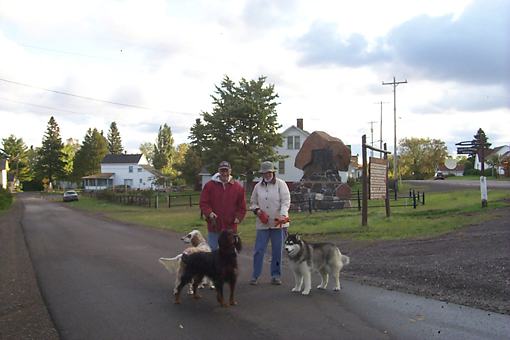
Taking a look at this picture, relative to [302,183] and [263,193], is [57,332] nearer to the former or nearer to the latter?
[263,193]

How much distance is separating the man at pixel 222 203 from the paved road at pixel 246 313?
1036 mm

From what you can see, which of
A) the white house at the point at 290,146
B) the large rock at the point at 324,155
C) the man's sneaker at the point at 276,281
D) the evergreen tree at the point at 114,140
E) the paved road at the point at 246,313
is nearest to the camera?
the paved road at the point at 246,313

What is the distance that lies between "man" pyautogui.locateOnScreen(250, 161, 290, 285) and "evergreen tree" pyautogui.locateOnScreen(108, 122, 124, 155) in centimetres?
14584

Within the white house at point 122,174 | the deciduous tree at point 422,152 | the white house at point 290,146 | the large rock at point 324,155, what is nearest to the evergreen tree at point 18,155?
the white house at point 122,174

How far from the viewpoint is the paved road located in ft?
18.8

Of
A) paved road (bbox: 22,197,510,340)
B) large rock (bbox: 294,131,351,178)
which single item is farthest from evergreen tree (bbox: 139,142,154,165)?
paved road (bbox: 22,197,510,340)

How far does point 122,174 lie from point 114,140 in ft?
167

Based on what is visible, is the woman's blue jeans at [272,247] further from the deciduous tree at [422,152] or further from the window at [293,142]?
the deciduous tree at [422,152]

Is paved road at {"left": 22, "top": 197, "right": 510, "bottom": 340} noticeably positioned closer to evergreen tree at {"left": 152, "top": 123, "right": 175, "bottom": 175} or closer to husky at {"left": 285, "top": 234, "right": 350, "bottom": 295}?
husky at {"left": 285, "top": 234, "right": 350, "bottom": 295}

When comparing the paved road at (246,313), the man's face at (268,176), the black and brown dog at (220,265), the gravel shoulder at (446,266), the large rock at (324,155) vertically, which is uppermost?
the large rock at (324,155)

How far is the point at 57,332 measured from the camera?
597 centimetres

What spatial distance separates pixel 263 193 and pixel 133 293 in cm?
263

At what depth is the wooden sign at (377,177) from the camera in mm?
18406

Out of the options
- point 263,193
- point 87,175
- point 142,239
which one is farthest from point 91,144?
point 263,193
